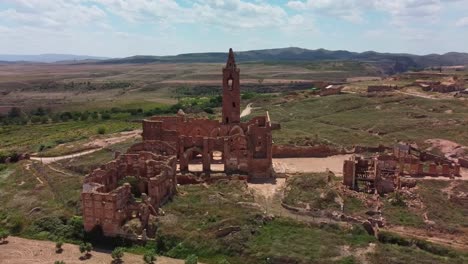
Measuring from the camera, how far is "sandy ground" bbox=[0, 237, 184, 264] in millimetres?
31578

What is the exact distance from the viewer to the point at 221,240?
32656mm

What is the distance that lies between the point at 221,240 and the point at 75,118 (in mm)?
→ 88154

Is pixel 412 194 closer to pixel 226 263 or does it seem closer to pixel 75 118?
pixel 226 263

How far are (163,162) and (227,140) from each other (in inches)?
322

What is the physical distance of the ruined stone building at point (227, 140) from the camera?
4572cm

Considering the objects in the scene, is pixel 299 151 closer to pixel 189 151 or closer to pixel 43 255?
pixel 189 151

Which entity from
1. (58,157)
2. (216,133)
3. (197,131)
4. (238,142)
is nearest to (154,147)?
(216,133)

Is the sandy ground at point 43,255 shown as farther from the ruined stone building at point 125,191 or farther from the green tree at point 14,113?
the green tree at point 14,113

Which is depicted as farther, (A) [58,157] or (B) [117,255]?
(A) [58,157]

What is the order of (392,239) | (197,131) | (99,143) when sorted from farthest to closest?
(99,143) → (197,131) → (392,239)

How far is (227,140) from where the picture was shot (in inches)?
1845

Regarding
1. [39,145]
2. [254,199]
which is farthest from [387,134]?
[39,145]

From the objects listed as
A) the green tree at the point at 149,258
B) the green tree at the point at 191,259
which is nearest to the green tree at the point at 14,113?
the green tree at the point at 149,258

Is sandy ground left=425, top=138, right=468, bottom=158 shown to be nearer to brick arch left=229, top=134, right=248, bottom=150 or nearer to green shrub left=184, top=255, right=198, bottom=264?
brick arch left=229, top=134, right=248, bottom=150
